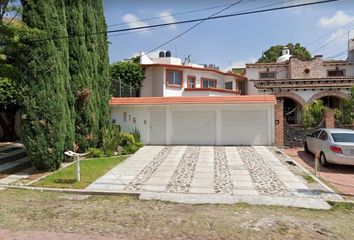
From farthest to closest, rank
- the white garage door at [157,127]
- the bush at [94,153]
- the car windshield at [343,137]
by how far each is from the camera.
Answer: the white garage door at [157,127] < the bush at [94,153] < the car windshield at [343,137]

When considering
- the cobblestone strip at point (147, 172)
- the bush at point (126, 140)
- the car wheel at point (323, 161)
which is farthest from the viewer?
the bush at point (126, 140)

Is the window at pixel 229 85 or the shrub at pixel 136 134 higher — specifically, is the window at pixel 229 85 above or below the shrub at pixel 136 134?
above

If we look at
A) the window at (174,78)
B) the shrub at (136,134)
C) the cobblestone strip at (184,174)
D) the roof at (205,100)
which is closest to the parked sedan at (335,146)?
the roof at (205,100)

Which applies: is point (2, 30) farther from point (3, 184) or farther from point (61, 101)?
point (3, 184)

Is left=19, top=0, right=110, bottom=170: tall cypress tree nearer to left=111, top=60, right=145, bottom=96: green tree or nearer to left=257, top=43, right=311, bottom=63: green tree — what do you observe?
left=111, top=60, right=145, bottom=96: green tree

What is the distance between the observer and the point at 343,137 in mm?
12711

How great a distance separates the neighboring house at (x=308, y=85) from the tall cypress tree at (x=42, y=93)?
58.3 ft

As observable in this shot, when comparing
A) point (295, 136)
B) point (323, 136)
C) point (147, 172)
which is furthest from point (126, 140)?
point (323, 136)

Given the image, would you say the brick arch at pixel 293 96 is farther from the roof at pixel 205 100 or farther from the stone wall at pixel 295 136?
the stone wall at pixel 295 136

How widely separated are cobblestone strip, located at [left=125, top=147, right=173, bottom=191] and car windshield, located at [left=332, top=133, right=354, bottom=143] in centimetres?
710

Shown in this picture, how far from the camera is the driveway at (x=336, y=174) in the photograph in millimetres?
9594

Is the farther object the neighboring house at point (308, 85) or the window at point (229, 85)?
the window at point (229, 85)

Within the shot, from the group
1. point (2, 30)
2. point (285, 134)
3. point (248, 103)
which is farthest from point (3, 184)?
point (285, 134)

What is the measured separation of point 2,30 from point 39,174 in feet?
19.1
